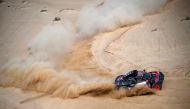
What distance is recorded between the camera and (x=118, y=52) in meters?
8.05

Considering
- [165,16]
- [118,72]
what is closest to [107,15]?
[165,16]

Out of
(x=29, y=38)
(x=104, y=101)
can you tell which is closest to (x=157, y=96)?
(x=104, y=101)

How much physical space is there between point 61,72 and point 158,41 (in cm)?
294

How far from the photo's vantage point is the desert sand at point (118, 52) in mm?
5832

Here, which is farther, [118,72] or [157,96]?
[118,72]

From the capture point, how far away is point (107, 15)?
33.2 ft

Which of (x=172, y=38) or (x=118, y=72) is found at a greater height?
(x=172, y=38)

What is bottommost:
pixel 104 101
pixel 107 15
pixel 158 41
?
pixel 104 101

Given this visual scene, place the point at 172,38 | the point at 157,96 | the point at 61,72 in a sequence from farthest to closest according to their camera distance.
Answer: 1. the point at 172,38
2. the point at 61,72
3. the point at 157,96

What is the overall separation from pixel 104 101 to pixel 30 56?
321 cm

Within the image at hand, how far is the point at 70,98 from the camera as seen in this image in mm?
6094

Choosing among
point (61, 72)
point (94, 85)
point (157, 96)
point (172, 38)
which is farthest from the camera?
point (172, 38)

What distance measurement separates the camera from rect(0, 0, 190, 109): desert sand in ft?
19.1

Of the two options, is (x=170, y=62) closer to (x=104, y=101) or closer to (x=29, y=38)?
(x=104, y=101)
